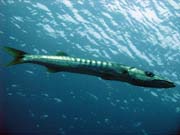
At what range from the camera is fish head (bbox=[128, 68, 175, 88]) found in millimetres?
4195

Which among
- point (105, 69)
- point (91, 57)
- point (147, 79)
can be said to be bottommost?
point (91, 57)

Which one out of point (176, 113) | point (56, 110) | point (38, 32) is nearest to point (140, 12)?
point (38, 32)

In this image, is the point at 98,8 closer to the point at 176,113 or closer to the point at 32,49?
the point at 32,49

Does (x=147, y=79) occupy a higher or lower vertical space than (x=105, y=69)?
higher

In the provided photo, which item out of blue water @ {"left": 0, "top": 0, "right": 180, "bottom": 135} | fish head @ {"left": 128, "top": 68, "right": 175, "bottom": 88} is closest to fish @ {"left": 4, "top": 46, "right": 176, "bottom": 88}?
fish head @ {"left": 128, "top": 68, "right": 175, "bottom": 88}

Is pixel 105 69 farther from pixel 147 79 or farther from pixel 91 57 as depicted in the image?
pixel 91 57

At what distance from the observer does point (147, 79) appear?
4238mm

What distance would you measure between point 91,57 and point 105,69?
11.3 m

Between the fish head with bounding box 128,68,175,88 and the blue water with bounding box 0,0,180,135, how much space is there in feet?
27.6

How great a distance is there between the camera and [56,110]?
21.5 metres

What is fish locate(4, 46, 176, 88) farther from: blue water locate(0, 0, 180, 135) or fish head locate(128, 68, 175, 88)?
blue water locate(0, 0, 180, 135)

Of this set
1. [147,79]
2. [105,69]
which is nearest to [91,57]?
[105,69]

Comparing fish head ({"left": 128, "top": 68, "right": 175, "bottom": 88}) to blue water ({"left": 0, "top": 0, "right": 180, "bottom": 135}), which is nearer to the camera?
fish head ({"left": 128, "top": 68, "right": 175, "bottom": 88})

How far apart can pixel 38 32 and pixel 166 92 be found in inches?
316
